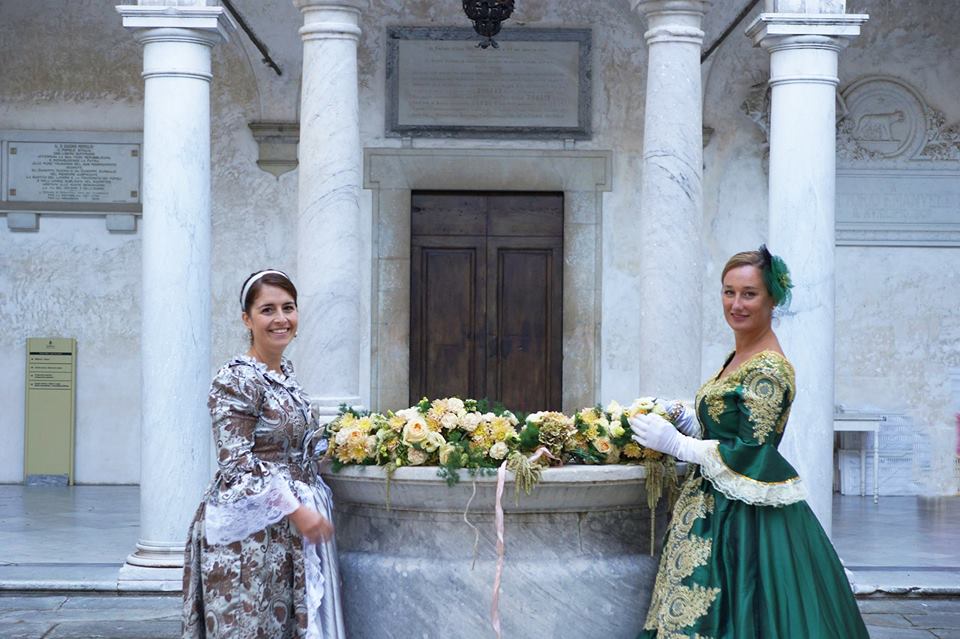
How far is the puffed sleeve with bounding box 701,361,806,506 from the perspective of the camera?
15.4 ft

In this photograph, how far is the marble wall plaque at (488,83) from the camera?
11.3 metres

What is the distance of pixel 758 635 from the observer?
4.61 meters

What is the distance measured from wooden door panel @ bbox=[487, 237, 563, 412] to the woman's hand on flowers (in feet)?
22.8

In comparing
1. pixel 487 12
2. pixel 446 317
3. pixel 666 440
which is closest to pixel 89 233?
pixel 446 317

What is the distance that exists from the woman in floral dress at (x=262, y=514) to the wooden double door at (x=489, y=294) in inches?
263

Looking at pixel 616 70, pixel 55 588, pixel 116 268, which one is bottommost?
pixel 55 588

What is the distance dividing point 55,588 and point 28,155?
4702mm

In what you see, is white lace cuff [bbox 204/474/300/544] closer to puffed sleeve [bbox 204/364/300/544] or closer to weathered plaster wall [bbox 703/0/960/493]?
puffed sleeve [bbox 204/364/300/544]

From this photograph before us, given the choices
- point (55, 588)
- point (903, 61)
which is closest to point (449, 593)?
point (55, 588)

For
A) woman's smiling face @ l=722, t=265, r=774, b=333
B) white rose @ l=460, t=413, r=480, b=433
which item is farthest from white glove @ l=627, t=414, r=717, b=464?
white rose @ l=460, t=413, r=480, b=433

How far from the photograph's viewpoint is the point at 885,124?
1152 cm

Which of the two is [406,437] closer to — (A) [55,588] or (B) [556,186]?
(A) [55,588]

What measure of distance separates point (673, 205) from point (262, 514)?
4.41 m

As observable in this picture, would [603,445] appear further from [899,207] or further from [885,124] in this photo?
[885,124]
